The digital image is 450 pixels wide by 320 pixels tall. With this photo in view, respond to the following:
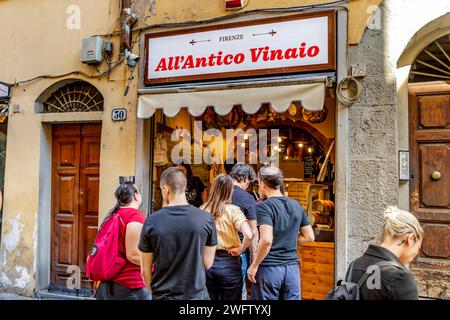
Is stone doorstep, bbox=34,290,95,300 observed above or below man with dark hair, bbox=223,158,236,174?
below

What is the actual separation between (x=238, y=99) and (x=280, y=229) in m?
2.00

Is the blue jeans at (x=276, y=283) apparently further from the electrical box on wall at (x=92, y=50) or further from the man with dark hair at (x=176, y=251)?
the electrical box on wall at (x=92, y=50)

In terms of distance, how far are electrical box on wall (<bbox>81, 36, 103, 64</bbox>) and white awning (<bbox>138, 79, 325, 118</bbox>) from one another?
108 cm

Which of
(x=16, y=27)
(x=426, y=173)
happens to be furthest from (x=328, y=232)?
(x=16, y=27)

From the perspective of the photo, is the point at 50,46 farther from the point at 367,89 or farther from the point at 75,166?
the point at 367,89

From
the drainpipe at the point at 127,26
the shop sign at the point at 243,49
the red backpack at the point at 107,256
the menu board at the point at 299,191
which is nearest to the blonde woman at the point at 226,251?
the red backpack at the point at 107,256

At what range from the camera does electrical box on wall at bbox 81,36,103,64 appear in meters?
6.20

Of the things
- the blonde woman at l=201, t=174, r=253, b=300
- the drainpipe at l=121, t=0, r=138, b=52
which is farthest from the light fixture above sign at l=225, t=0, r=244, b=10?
the blonde woman at l=201, t=174, r=253, b=300

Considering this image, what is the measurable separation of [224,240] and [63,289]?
12.4 feet

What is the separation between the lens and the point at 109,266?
3.28 metres

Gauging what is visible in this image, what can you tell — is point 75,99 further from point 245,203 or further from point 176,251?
point 176,251

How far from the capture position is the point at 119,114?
20.1 feet

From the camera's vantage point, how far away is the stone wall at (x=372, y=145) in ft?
16.0

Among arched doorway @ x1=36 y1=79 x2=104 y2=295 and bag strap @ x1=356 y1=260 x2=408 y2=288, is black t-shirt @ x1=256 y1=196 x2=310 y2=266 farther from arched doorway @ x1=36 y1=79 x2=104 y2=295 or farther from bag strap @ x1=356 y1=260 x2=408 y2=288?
arched doorway @ x1=36 y1=79 x2=104 y2=295
